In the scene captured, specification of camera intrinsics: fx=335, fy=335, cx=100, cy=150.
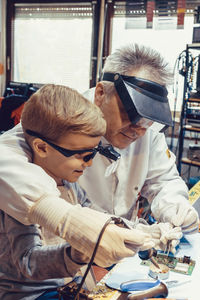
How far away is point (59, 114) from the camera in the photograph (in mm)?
1014

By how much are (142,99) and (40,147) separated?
482 millimetres

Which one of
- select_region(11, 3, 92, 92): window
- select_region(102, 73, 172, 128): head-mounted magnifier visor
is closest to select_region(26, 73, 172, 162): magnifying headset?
select_region(102, 73, 172, 128): head-mounted magnifier visor

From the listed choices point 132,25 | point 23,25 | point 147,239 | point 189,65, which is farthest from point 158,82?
point 23,25

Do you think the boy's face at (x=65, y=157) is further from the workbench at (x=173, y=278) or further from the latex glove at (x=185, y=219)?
the latex glove at (x=185, y=219)

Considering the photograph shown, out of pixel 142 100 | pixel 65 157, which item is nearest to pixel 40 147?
pixel 65 157

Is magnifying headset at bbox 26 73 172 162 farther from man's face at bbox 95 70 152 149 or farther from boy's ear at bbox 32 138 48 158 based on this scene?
boy's ear at bbox 32 138 48 158

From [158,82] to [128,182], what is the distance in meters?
0.59

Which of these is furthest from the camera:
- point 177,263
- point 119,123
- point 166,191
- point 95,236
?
point 166,191

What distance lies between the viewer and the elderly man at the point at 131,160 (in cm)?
96

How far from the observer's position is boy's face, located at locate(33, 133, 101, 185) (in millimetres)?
1040

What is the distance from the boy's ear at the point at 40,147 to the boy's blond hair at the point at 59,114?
0.03 meters

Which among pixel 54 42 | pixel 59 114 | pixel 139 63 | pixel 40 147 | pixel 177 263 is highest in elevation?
pixel 54 42

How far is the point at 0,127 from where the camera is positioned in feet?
14.1

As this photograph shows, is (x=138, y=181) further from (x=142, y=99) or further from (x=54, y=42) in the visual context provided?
(x=54, y=42)
